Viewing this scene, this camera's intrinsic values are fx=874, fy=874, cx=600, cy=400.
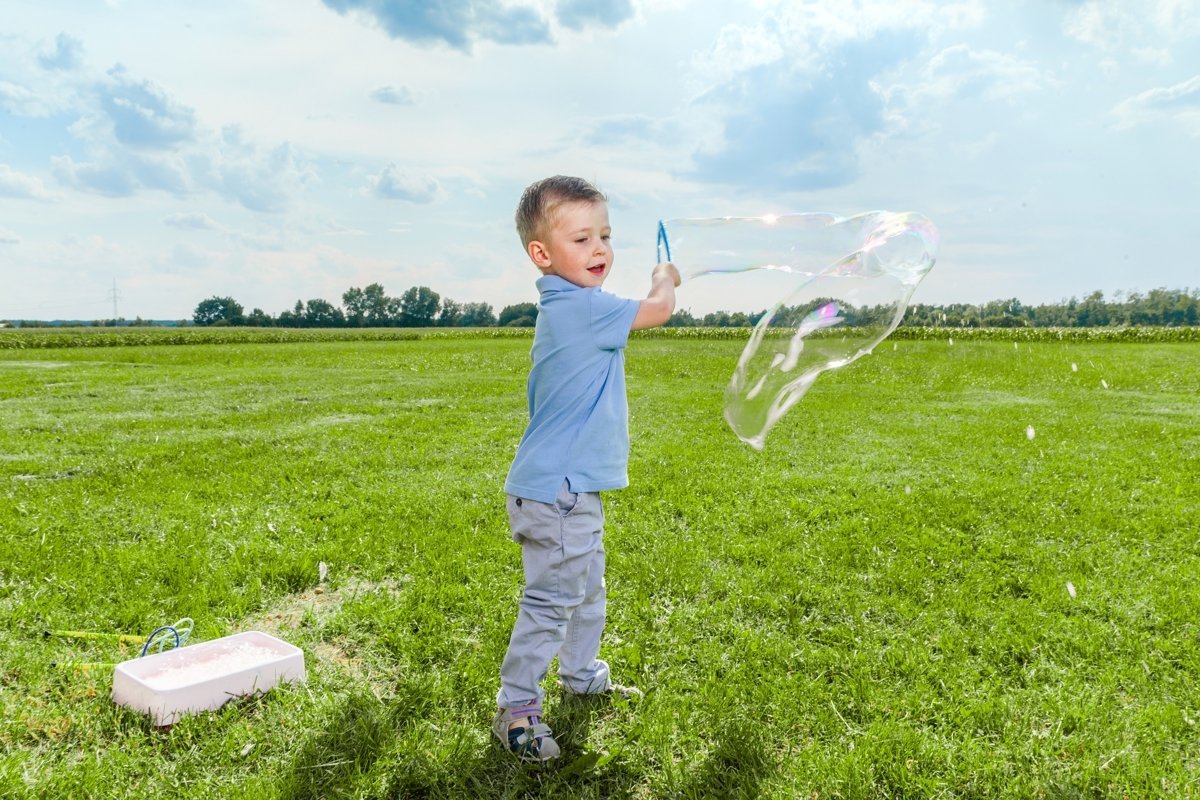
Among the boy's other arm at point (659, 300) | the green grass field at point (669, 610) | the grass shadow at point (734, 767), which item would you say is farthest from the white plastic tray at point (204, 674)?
the boy's other arm at point (659, 300)

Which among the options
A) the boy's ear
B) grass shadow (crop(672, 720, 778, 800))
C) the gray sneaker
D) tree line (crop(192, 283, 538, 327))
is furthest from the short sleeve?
tree line (crop(192, 283, 538, 327))

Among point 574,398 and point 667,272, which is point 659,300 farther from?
point 574,398

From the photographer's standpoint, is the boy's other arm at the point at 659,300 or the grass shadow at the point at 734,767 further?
the boy's other arm at the point at 659,300

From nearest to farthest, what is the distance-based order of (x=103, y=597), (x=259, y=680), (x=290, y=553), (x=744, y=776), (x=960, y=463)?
(x=744, y=776), (x=259, y=680), (x=103, y=597), (x=290, y=553), (x=960, y=463)

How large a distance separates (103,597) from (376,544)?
137 cm

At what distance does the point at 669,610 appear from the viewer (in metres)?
4.08

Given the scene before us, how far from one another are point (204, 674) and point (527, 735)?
4.24ft

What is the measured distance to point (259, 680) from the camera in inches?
128

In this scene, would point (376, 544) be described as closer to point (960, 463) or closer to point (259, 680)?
point (259, 680)

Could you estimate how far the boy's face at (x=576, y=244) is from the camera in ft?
9.69

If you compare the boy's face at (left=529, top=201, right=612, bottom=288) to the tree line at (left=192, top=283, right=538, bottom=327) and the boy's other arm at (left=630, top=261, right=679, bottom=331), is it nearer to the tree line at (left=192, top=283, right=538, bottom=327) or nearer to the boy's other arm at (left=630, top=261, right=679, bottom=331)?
the boy's other arm at (left=630, top=261, right=679, bottom=331)

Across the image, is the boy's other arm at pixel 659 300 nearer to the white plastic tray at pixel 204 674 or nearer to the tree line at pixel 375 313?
the white plastic tray at pixel 204 674

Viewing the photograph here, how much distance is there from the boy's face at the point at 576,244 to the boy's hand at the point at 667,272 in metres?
0.25

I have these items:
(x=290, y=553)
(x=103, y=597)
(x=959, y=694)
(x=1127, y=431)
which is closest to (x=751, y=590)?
(x=959, y=694)
